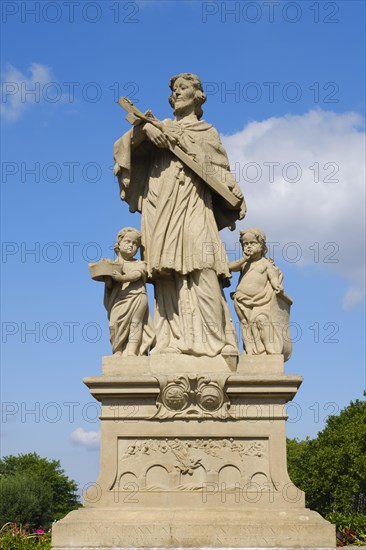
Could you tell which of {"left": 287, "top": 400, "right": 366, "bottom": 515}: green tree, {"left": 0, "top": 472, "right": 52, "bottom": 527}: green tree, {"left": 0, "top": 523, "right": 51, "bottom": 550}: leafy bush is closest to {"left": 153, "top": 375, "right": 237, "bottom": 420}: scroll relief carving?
{"left": 0, "top": 523, "right": 51, "bottom": 550}: leafy bush

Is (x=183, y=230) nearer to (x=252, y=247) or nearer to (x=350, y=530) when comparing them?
(x=252, y=247)

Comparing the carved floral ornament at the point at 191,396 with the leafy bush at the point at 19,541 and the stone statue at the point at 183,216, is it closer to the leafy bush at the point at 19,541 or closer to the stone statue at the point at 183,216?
the stone statue at the point at 183,216

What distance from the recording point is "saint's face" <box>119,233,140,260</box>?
11531mm

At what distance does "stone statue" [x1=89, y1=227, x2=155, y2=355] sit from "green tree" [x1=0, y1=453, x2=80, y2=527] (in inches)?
938

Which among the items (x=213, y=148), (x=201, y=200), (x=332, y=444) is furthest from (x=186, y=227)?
(x=332, y=444)

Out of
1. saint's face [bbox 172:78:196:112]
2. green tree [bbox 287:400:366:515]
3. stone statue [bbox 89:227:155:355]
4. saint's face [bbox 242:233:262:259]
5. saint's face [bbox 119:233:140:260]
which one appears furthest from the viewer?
green tree [bbox 287:400:366:515]

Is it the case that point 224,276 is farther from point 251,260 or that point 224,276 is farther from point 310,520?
point 310,520

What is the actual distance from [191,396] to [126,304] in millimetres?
1473

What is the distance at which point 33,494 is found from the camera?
4131 centimetres

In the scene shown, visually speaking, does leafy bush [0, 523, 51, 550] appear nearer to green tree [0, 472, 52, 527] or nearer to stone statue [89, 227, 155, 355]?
stone statue [89, 227, 155, 355]

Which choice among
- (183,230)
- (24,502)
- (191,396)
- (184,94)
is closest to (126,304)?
(183,230)

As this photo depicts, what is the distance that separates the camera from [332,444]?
41094 millimetres

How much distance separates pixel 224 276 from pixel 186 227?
0.85 m

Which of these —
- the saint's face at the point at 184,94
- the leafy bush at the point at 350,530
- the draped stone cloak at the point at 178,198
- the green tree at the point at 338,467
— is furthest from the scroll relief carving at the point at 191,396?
the green tree at the point at 338,467
